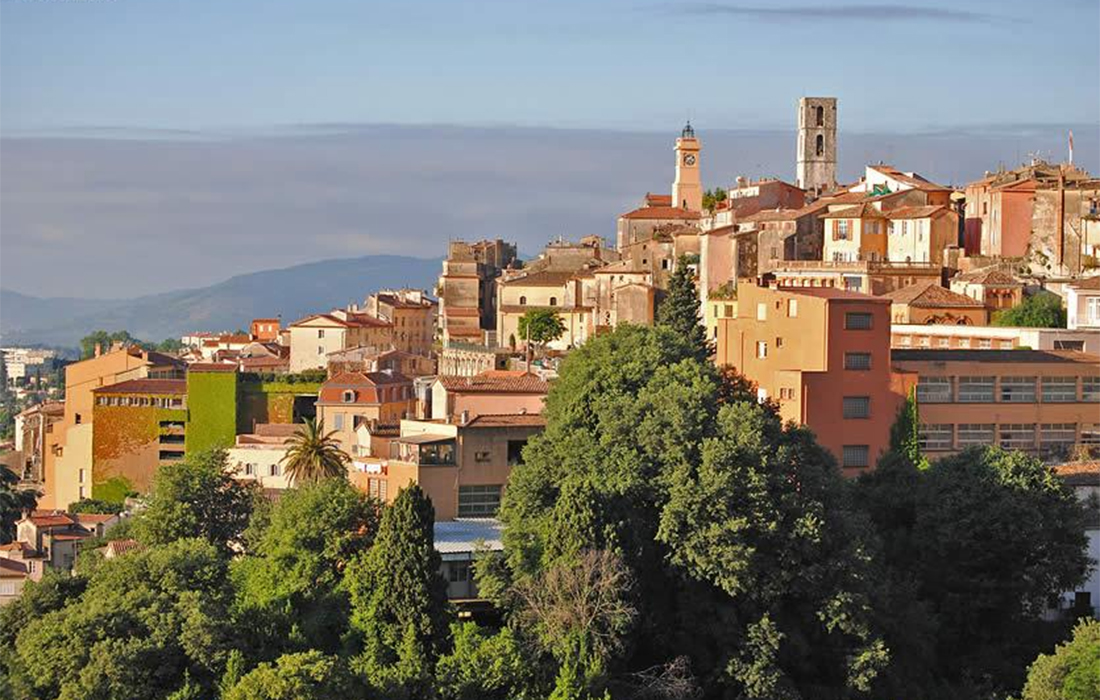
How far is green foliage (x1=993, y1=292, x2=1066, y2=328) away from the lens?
43.5 m

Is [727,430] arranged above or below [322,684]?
above

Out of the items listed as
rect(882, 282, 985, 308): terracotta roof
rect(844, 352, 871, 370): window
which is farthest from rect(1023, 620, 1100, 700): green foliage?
rect(882, 282, 985, 308): terracotta roof

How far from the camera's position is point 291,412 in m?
51.3

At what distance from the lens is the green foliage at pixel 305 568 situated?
27.9 meters

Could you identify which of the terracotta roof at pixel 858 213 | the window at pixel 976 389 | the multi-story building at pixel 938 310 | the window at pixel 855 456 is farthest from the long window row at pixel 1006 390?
the terracotta roof at pixel 858 213

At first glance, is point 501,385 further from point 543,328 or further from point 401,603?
point 543,328

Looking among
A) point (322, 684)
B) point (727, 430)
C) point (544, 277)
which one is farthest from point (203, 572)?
point (544, 277)

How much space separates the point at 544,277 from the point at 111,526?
2754cm

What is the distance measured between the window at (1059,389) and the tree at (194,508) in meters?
13.7

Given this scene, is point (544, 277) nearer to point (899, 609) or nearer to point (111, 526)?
point (111, 526)

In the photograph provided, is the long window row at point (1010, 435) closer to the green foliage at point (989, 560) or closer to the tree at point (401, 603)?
the green foliage at point (989, 560)

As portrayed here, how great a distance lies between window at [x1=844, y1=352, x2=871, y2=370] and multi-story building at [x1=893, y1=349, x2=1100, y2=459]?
1.06 meters

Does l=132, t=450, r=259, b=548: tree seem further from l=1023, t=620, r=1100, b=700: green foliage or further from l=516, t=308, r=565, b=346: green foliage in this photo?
l=516, t=308, r=565, b=346: green foliage

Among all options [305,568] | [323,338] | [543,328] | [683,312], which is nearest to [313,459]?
[683,312]
